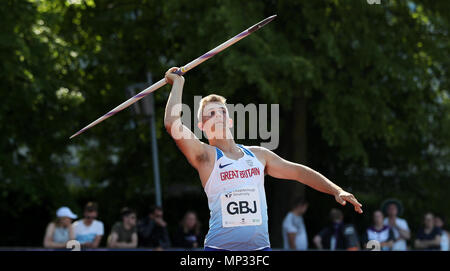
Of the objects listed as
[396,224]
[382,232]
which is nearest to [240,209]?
[382,232]

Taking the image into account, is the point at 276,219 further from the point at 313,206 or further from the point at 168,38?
the point at 168,38

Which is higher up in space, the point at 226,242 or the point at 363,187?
the point at 363,187

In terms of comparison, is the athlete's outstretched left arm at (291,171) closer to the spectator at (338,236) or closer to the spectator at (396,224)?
the spectator at (338,236)

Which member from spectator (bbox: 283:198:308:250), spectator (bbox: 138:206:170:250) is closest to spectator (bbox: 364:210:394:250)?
spectator (bbox: 283:198:308:250)

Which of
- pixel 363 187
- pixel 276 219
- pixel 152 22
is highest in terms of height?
pixel 152 22

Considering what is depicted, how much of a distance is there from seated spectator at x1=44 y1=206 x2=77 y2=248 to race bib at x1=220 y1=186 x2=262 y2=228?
6910mm

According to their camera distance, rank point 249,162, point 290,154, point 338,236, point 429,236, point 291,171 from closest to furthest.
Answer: point 249,162
point 291,171
point 338,236
point 429,236
point 290,154

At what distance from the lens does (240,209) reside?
5.00 m

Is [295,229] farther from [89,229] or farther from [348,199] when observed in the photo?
[348,199]

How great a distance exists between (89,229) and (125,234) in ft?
1.87

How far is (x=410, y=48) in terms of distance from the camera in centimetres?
1559

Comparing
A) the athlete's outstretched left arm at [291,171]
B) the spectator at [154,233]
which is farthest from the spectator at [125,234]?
the athlete's outstretched left arm at [291,171]
